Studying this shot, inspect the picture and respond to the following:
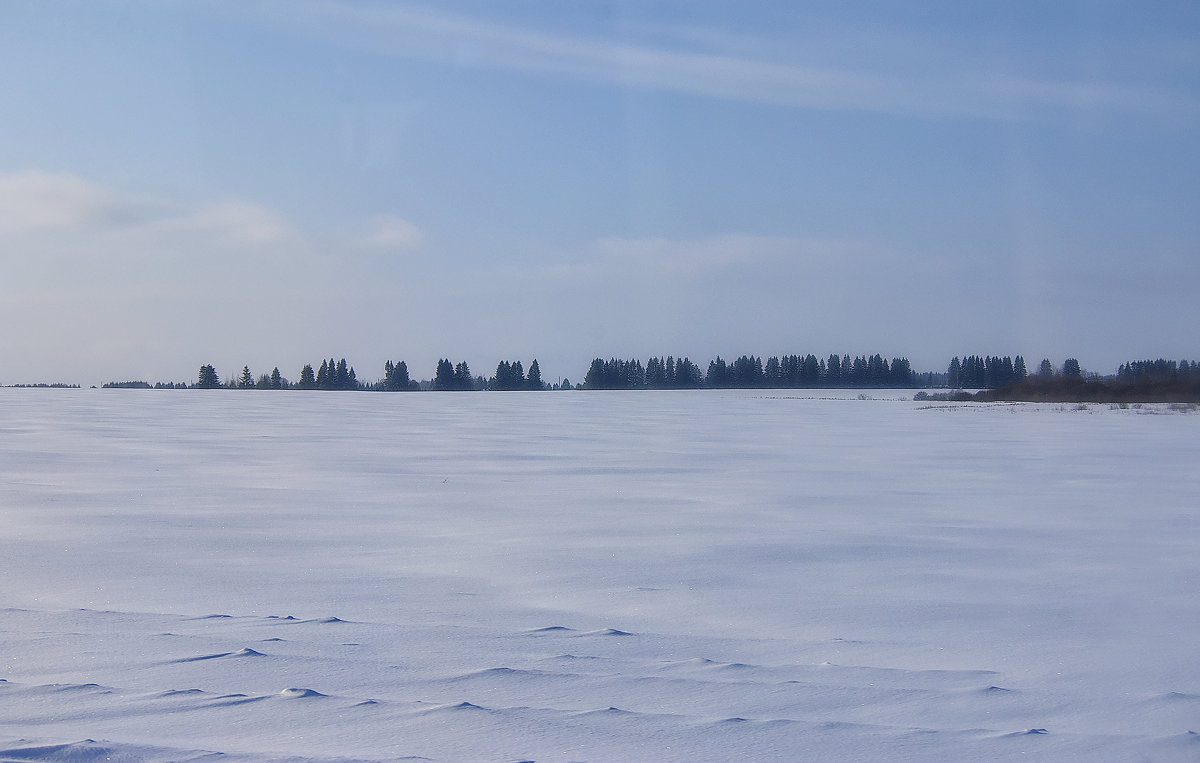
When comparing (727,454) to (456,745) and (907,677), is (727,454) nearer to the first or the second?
(907,677)

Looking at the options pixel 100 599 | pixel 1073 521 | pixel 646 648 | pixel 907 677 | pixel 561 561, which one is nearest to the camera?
pixel 907 677

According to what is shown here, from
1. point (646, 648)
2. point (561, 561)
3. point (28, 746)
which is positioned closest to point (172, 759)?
point (28, 746)

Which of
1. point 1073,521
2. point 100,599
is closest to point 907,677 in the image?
point 100,599

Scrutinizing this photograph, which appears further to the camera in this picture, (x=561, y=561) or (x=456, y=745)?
(x=561, y=561)

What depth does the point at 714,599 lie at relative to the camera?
4.51 metres

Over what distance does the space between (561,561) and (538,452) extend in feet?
26.4

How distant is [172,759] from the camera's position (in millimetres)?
2555

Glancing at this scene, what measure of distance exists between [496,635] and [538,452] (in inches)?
378

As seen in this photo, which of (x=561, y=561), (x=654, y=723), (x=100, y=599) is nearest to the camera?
(x=654, y=723)

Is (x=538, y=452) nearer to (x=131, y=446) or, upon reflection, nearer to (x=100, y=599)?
(x=131, y=446)

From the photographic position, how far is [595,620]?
13.4 ft

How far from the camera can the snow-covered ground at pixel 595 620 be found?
2.79 meters

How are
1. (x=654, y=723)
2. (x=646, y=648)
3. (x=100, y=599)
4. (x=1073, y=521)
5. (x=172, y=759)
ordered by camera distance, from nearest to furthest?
1. (x=172, y=759)
2. (x=654, y=723)
3. (x=646, y=648)
4. (x=100, y=599)
5. (x=1073, y=521)

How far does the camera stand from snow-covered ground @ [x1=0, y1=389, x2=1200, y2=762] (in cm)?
279
